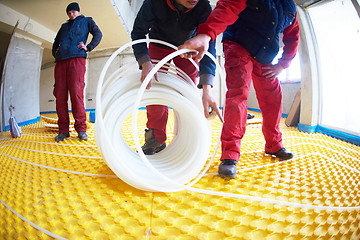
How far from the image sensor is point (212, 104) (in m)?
1.09

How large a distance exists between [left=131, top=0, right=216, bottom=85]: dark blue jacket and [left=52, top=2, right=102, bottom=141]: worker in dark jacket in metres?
1.16

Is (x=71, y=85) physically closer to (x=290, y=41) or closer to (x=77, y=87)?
(x=77, y=87)

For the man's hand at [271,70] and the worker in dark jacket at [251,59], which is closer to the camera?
the worker in dark jacket at [251,59]

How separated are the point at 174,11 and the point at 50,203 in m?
1.33

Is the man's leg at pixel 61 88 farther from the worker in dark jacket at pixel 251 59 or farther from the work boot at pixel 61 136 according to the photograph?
the worker in dark jacket at pixel 251 59

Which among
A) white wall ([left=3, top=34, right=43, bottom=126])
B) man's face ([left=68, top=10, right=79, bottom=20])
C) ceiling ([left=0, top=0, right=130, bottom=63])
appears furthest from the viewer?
white wall ([left=3, top=34, right=43, bottom=126])

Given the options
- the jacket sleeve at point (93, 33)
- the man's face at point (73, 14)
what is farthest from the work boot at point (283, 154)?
the man's face at point (73, 14)

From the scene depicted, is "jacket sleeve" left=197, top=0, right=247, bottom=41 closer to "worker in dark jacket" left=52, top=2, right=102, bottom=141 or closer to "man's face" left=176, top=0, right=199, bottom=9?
"man's face" left=176, top=0, right=199, bottom=9

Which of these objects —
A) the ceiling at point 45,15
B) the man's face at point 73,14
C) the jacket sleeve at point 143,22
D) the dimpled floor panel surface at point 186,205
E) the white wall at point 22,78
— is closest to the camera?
the dimpled floor panel surface at point 186,205

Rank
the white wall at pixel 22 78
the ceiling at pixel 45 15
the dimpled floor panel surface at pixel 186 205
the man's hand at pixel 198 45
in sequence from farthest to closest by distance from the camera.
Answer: the white wall at pixel 22 78
the ceiling at pixel 45 15
the man's hand at pixel 198 45
the dimpled floor panel surface at pixel 186 205

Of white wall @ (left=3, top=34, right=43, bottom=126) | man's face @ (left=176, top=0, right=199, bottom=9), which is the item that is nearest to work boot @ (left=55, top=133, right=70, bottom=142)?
white wall @ (left=3, top=34, right=43, bottom=126)

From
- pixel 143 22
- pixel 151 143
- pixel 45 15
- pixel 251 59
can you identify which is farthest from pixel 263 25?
pixel 45 15

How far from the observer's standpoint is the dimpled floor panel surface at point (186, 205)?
0.70 m

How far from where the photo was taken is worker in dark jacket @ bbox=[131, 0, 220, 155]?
1.16 meters
